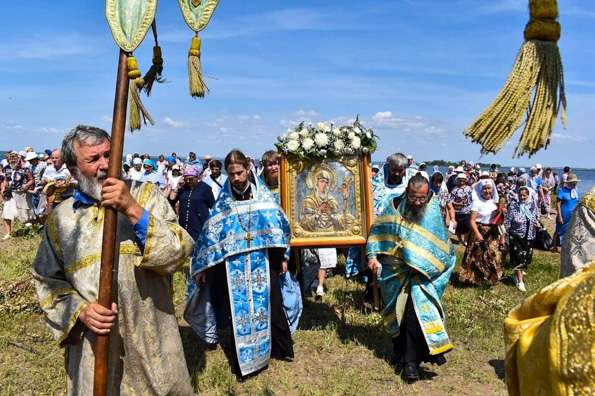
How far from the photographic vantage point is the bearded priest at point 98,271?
2.89 meters

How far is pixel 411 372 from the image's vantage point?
17.6ft

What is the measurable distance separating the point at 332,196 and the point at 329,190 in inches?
3.0

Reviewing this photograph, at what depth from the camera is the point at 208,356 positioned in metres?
5.95

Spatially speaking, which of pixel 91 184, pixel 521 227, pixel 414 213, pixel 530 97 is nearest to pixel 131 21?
pixel 91 184

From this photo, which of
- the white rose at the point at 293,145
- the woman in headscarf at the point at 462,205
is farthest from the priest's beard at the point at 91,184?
the woman in headscarf at the point at 462,205

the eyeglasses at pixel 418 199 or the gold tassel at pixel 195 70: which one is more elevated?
the gold tassel at pixel 195 70

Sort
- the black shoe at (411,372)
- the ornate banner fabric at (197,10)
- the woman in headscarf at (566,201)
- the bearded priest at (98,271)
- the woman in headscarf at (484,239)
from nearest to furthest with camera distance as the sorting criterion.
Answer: the ornate banner fabric at (197,10), the bearded priest at (98,271), the black shoe at (411,372), the woman in headscarf at (484,239), the woman in headscarf at (566,201)

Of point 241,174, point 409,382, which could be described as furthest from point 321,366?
point 241,174

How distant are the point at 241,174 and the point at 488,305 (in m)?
4.43

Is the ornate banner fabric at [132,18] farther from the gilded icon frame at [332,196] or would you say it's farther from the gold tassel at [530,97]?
the gilded icon frame at [332,196]

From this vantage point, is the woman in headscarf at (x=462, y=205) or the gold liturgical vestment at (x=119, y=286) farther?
the woman in headscarf at (x=462, y=205)

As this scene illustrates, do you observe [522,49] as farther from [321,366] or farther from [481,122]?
[321,366]

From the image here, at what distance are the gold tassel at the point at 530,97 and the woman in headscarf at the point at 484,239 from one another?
23.8 feet

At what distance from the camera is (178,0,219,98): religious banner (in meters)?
2.58
